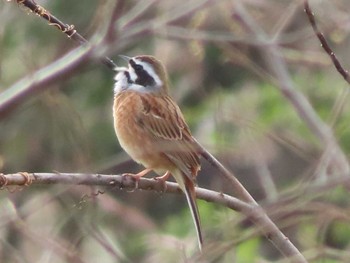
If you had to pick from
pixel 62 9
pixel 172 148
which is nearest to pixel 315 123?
pixel 172 148

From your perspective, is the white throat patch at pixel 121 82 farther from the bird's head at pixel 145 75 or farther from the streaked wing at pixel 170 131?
the streaked wing at pixel 170 131

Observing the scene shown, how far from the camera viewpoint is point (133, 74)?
580cm

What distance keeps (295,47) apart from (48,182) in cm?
473

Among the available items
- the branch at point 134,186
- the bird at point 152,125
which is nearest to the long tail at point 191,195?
the bird at point 152,125

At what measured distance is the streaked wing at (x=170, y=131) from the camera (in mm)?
5309

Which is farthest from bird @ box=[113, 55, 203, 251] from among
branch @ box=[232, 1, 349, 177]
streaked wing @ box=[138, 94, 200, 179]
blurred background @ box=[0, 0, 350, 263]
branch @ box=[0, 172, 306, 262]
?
branch @ box=[232, 1, 349, 177]

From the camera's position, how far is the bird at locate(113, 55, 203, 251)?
533 centimetres

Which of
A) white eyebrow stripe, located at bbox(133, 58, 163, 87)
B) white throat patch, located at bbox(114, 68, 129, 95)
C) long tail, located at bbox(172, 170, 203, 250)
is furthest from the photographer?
white throat patch, located at bbox(114, 68, 129, 95)

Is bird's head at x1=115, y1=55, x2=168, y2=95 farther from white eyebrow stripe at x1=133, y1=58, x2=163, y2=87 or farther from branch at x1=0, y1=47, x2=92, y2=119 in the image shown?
branch at x1=0, y1=47, x2=92, y2=119

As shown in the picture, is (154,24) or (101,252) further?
(101,252)

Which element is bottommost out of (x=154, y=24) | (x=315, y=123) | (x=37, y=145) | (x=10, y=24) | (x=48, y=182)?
(x=48, y=182)

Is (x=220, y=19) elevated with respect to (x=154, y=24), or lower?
elevated

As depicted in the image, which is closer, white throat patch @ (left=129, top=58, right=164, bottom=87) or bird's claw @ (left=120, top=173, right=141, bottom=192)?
bird's claw @ (left=120, top=173, right=141, bottom=192)

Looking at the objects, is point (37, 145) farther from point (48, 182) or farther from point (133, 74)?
point (48, 182)
